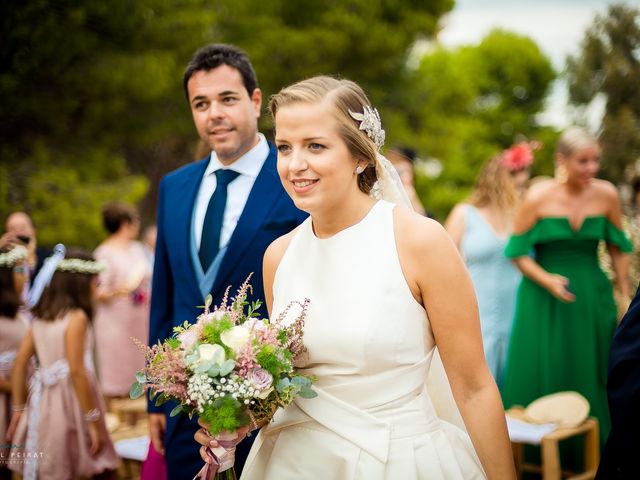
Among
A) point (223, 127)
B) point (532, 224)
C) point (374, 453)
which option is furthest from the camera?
point (532, 224)

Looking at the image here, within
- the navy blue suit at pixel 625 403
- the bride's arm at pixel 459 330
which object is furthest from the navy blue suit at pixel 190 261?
the navy blue suit at pixel 625 403

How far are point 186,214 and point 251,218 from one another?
0.38 m

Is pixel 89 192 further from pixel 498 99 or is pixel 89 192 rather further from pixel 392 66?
pixel 498 99

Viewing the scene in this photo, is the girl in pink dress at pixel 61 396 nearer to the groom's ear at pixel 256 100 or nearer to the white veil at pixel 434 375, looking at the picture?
the groom's ear at pixel 256 100

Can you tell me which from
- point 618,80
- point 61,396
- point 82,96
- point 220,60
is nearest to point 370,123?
point 220,60

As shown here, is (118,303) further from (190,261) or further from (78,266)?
(190,261)

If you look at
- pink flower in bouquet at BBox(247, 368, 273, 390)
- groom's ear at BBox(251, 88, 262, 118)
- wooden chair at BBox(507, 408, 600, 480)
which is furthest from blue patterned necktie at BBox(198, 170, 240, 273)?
wooden chair at BBox(507, 408, 600, 480)

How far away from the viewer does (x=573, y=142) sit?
588cm

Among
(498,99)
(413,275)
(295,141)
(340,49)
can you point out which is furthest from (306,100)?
(498,99)

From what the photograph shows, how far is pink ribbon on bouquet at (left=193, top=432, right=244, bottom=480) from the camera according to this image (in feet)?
8.07

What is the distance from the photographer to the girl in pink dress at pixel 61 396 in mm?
4918

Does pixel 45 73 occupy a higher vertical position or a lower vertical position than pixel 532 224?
higher

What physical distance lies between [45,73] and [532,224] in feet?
24.8

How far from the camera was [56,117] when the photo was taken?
36.6 ft
